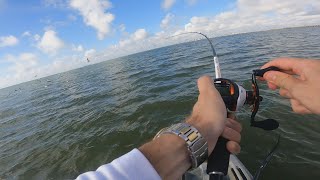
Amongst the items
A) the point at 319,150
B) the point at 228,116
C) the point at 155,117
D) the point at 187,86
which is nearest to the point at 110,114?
the point at 155,117

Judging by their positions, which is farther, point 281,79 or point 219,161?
point 281,79

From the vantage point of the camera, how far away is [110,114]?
44.4ft

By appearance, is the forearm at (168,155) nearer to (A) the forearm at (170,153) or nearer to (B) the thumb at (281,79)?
(A) the forearm at (170,153)

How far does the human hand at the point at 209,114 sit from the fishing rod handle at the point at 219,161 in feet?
0.14

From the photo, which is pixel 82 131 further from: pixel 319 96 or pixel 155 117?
pixel 319 96

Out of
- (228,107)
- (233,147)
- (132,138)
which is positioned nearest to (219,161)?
(233,147)

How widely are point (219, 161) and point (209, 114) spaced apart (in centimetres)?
35

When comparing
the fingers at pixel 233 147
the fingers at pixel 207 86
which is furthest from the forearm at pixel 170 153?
the fingers at pixel 207 86

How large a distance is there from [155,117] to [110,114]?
3571 mm

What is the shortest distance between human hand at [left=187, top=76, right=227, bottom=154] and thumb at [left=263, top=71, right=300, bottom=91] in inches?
19.7

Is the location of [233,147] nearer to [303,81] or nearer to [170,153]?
[170,153]

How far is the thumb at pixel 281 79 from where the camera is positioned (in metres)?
1.81

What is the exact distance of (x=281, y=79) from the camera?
1.91 meters

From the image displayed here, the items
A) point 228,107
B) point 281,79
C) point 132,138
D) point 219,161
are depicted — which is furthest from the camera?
point 132,138
